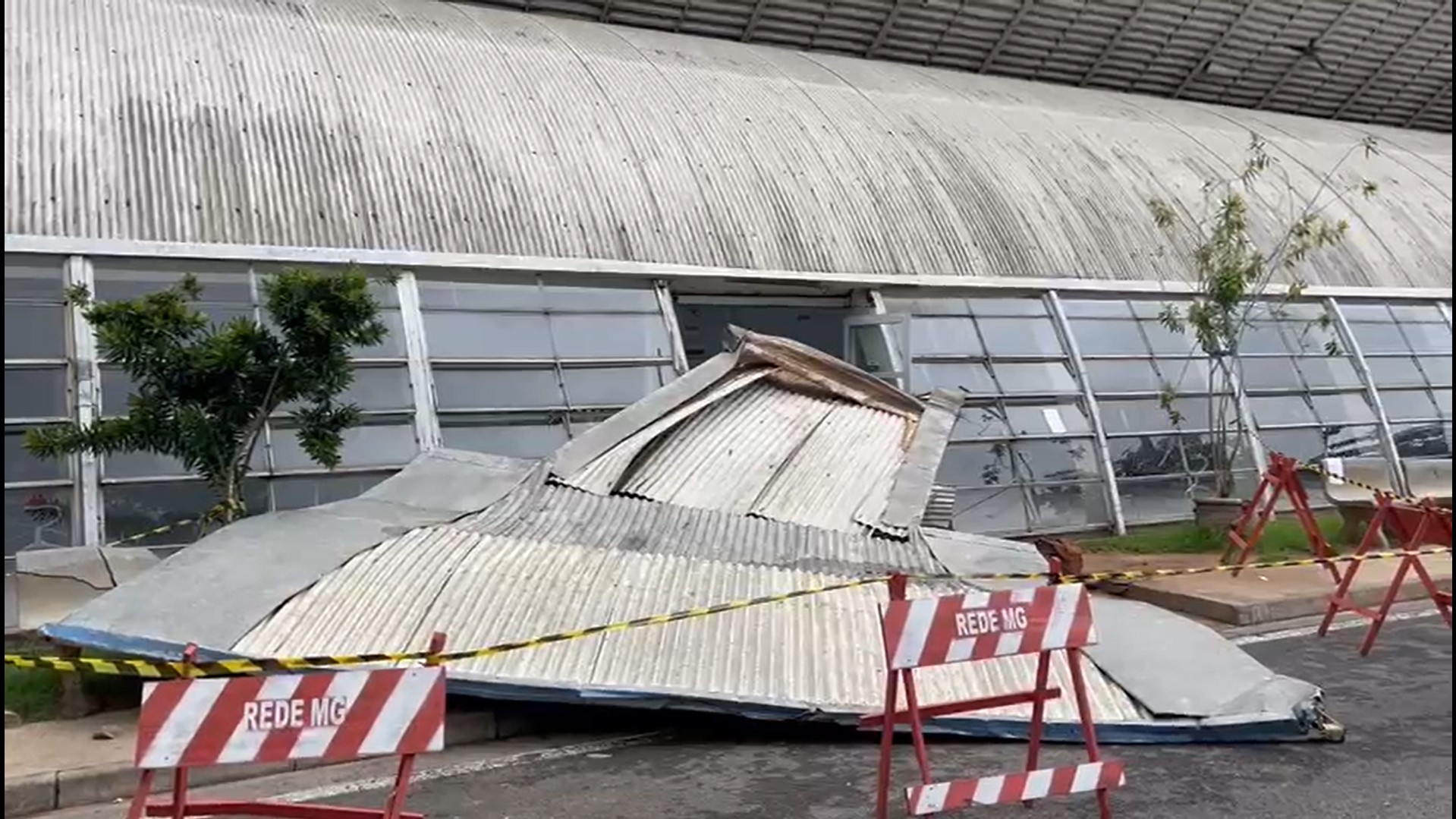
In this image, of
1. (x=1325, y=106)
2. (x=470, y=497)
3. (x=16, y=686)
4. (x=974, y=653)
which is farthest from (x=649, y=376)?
(x=1325, y=106)

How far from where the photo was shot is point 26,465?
10.1 m

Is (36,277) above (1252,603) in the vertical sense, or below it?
above

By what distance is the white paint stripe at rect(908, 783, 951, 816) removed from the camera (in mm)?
4613

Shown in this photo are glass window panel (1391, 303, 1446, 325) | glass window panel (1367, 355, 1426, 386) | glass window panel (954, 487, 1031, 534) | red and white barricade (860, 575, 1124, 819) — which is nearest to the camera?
red and white barricade (860, 575, 1124, 819)

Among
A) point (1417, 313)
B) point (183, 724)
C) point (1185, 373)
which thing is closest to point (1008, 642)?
point (183, 724)

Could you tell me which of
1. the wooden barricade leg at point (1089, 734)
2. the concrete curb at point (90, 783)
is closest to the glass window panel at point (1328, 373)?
the wooden barricade leg at point (1089, 734)

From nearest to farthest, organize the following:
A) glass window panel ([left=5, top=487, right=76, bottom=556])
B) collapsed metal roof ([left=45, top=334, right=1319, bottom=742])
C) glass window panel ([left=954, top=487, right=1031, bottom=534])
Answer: collapsed metal roof ([left=45, top=334, right=1319, bottom=742]) < glass window panel ([left=5, top=487, right=76, bottom=556]) < glass window panel ([left=954, top=487, right=1031, bottom=534])

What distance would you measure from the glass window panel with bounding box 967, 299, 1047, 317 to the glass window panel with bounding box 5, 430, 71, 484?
10.8 m

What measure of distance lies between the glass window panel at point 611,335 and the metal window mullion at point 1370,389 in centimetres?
1051

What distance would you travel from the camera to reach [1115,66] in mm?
23875

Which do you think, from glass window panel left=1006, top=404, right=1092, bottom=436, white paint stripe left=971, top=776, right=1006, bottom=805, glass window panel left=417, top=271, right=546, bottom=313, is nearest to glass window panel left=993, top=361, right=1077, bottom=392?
glass window panel left=1006, top=404, right=1092, bottom=436

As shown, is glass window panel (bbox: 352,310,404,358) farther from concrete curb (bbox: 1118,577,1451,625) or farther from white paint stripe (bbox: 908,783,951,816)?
white paint stripe (bbox: 908,783,951,816)

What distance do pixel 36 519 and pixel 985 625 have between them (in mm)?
8808

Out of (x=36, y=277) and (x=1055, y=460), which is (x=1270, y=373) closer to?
(x=1055, y=460)
